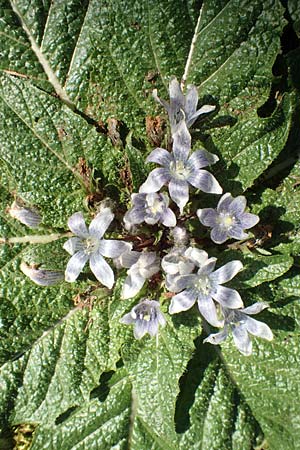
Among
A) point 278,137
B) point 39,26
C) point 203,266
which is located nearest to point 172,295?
point 203,266

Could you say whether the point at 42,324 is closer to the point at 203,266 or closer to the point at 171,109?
the point at 203,266

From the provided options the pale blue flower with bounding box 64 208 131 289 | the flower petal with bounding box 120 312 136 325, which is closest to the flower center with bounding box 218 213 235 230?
the pale blue flower with bounding box 64 208 131 289

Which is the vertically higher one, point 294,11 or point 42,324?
point 294,11

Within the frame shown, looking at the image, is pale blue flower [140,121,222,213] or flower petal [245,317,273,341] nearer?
pale blue flower [140,121,222,213]

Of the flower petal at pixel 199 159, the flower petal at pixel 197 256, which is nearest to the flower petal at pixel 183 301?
the flower petal at pixel 197 256

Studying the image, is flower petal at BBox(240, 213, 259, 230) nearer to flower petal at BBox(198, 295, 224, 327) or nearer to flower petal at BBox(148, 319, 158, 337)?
flower petal at BBox(198, 295, 224, 327)

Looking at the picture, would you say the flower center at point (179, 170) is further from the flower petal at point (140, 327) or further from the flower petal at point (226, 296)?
the flower petal at point (140, 327)
